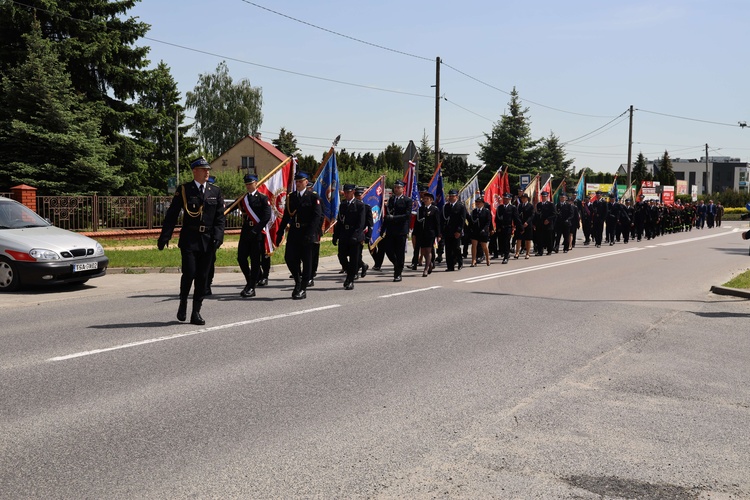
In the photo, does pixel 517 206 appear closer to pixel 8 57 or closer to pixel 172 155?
pixel 8 57

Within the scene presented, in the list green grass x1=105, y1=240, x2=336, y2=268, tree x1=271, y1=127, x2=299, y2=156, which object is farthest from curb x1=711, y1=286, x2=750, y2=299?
tree x1=271, y1=127, x2=299, y2=156

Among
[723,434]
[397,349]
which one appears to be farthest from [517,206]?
[723,434]

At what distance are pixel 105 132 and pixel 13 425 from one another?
28.9m

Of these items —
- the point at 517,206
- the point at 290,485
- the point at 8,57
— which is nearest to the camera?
the point at 290,485

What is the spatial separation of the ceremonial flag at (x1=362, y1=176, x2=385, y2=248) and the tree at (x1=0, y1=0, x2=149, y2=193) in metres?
16.5

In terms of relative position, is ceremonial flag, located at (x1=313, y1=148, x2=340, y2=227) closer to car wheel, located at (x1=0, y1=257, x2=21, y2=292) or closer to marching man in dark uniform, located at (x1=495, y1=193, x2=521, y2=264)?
car wheel, located at (x1=0, y1=257, x2=21, y2=292)

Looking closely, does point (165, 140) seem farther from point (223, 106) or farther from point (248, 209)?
point (248, 209)

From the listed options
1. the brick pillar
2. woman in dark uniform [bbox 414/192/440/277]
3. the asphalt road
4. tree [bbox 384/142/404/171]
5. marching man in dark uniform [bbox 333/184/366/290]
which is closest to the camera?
the asphalt road

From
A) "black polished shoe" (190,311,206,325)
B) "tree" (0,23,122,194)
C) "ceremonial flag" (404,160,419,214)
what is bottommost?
"black polished shoe" (190,311,206,325)

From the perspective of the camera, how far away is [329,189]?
47.9 feet

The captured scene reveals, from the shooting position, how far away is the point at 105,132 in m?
31.5

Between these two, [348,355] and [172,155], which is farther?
[172,155]

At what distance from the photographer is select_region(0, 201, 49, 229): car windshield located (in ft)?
41.4

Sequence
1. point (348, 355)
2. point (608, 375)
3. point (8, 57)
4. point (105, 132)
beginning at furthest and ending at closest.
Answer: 1. point (105, 132)
2. point (8, 57)
3. point (348, 355)
4. point (608, 375)
